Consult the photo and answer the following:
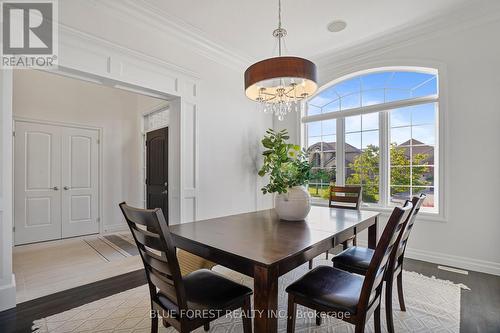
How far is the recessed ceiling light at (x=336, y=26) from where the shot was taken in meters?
3.09

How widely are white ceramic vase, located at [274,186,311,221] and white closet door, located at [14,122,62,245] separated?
438 centimetres

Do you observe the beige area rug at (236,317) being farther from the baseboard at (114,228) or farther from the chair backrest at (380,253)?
the baseboard at (114,228)

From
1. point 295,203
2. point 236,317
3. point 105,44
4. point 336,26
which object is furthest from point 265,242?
point 336,26

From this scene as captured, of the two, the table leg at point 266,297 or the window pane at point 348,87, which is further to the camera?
the window pane at point 348,87

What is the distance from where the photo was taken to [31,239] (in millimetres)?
4078

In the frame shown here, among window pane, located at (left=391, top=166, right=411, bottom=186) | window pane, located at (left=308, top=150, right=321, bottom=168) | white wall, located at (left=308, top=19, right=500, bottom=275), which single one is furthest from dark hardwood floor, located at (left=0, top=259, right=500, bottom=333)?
window pane, located at (left=308, top=150, right=321, bottom=168)

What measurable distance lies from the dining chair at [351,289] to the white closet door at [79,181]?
4590 millimetres

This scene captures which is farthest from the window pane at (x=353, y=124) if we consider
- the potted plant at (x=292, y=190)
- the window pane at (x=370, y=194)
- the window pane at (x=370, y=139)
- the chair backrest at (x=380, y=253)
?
the chair backrest at (x=380, y=253)

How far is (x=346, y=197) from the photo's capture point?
2863mm

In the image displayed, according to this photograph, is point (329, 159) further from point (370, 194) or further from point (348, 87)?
point (348, 87)

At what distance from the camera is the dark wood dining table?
1138mm

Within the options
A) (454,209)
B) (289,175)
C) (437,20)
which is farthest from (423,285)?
(437,20)

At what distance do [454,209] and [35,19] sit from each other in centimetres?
490

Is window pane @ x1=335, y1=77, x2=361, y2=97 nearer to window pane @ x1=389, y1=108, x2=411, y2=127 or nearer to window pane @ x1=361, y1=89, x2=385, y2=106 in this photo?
window pane @ x1=361, y1=89, x2=385, y2=106
